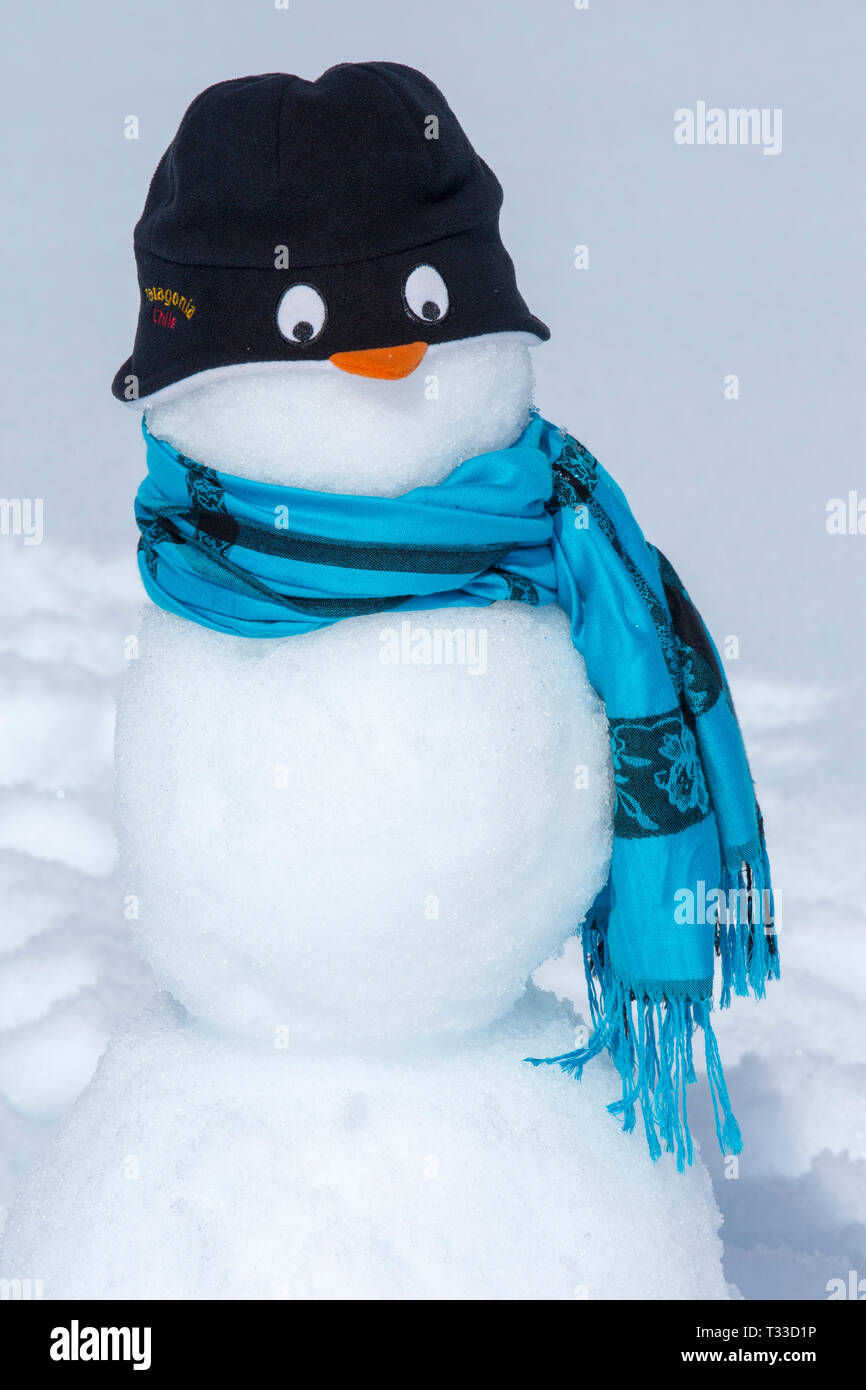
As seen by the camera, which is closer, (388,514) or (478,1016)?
(388,514)

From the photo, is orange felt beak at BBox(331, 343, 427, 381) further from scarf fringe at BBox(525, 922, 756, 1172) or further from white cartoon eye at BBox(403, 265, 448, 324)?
scarf fringe at BBox(525, 922, 756, 1172)

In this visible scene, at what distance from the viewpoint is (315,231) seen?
106 centimetres

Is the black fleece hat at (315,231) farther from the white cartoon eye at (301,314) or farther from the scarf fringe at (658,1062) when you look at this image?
the scarf fringe at (658,1062)

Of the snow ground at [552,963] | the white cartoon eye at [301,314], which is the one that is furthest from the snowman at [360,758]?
the snow ground at [552,963]

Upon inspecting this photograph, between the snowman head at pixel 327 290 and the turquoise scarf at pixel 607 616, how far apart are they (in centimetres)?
3

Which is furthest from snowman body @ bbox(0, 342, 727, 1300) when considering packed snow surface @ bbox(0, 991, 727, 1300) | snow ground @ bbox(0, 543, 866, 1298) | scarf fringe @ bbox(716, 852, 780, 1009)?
snow ground @ bbox(0, 543, 866, 1298)

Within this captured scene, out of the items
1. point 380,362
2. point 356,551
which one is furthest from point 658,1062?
point 380,362

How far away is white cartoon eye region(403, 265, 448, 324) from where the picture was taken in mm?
1069

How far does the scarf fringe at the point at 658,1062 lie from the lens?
1.18 meters

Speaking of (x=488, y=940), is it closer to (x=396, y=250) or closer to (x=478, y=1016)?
(x=478, y=1016)

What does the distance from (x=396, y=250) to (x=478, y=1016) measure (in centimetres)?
54

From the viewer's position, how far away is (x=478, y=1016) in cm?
115

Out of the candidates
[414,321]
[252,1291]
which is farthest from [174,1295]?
[414,321]

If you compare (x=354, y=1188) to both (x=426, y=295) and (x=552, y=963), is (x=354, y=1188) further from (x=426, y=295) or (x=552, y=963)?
(x=552, y=963)
